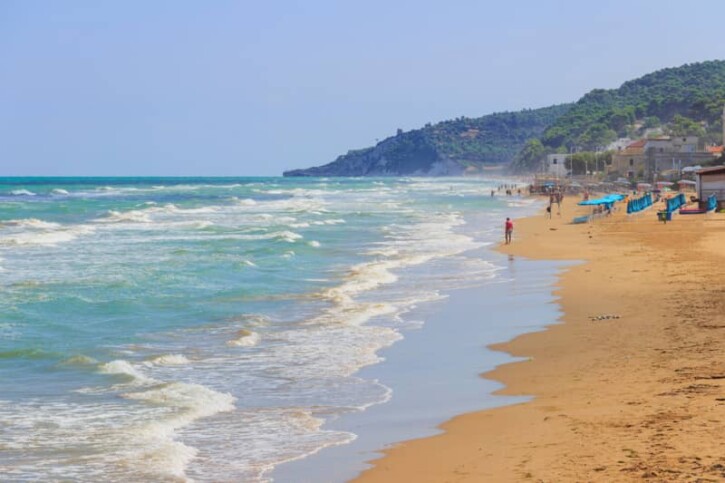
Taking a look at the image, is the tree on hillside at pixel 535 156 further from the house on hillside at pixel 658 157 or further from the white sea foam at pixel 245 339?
the white sea foam at pixel 245 339

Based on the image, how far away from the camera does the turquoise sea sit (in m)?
10.8

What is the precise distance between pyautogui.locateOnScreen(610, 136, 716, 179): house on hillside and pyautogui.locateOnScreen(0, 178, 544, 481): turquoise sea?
6447 centimetres

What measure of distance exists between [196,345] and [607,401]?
766 centimetres

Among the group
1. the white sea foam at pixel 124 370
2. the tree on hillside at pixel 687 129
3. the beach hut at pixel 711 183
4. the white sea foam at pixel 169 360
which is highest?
the tree on hillside at pixel 687 129

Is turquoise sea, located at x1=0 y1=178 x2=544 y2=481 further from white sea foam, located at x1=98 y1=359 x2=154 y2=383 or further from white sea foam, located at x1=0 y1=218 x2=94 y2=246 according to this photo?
white sea foam, located at x1=0 y1=218 x2=94 y2=246

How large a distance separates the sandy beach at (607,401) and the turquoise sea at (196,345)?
1559 millimetres

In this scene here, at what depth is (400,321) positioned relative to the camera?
19.4 meters

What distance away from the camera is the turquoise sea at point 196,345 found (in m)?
10.8

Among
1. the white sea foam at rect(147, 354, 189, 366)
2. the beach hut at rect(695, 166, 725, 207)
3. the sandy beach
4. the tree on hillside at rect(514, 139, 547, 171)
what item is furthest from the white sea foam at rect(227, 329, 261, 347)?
the tree on hillside at rect(514, 139, 547, 171)

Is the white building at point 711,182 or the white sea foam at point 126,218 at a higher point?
the white building at point 711,182

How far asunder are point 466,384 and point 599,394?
2.12 m

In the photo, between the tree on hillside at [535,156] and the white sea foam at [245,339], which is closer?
the white sea foam at [245,339]

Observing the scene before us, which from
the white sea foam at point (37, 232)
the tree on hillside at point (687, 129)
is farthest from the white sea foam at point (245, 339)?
the tree on hillside at point (687, 129)

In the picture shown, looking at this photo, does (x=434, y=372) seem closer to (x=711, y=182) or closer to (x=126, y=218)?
(x=711, y=182)
